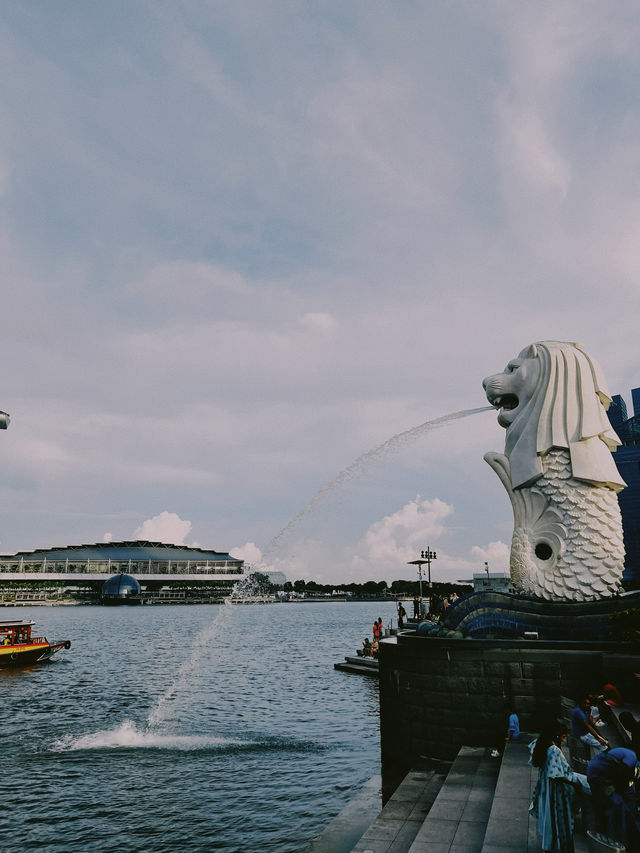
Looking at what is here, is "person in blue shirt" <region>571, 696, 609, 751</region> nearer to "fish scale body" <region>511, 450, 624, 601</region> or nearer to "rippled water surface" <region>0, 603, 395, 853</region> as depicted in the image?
"rippled water surface" <region>0, 603, 395, 853</region>

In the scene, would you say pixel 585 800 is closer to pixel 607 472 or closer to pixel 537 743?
pixel 537 743

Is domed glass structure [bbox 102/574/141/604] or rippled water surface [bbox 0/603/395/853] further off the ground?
domed glass structure [bbox 102/574/141/604]

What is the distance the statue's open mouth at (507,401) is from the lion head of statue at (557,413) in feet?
0.19

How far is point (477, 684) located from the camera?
38.1 feet

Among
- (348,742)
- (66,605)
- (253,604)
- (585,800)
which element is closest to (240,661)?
(348,742)

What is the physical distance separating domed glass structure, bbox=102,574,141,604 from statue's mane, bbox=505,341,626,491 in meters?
127

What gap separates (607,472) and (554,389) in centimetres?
252

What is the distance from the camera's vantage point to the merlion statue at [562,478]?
15.2m

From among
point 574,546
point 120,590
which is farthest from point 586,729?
point 120,590

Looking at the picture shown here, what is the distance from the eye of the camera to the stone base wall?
36.5ft

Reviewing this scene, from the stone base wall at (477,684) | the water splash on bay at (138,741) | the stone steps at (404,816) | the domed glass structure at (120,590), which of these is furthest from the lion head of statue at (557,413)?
the domed glass structure at (120,590)

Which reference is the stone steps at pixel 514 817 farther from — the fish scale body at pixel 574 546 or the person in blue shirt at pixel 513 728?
the fish scale body at pixel 574 546

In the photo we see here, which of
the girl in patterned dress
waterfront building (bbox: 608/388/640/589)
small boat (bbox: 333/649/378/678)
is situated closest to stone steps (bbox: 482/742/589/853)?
the girl in patterned dress

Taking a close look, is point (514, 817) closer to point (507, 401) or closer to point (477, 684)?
point (477, 684)
